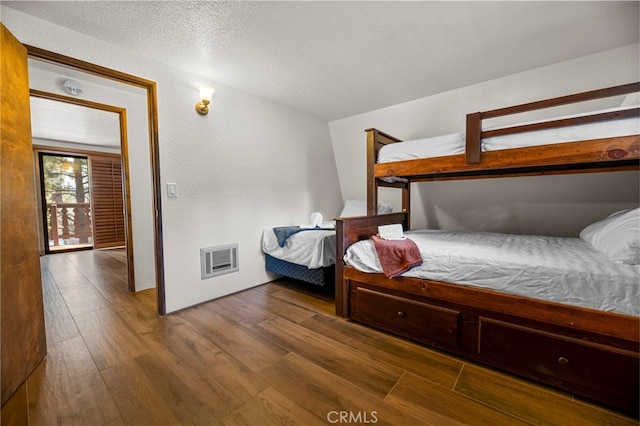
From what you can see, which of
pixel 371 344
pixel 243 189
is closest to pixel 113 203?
pixel 243 189

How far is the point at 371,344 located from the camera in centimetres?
166

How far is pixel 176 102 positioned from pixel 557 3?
2.75m

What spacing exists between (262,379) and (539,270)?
5.05 feet

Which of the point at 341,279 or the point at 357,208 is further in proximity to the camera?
the point at 357,208

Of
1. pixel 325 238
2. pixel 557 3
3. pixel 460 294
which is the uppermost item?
pixel 557 3

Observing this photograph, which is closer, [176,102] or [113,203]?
[176,102]

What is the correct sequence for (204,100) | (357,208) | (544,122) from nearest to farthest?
(544,122) → (204,100) → (357,208)

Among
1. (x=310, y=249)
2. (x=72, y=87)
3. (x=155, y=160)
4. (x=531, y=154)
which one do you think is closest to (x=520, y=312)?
(x=531, y=154)

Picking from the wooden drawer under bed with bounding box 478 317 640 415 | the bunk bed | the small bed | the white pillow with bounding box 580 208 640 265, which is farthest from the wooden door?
the white pillow with bounding box 580 208 640 265

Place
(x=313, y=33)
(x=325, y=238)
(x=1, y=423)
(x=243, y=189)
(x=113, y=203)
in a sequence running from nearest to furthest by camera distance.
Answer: (x=1, y=423)
(x=313, y=33)
(x=325, y=238)
(x=243, y=189)
(x=113, y=203)

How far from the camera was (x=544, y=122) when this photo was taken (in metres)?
1.47

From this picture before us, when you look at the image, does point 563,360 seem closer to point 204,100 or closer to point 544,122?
point 544,122

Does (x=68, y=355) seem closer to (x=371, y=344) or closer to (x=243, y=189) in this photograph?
(x=243, y=189)

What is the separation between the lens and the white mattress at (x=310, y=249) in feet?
7.84
